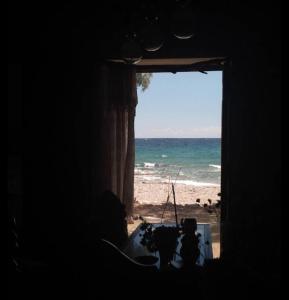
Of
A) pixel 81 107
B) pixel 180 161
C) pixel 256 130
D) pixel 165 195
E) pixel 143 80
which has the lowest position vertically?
pixel 165 195

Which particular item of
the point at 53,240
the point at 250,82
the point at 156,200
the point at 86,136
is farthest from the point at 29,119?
the point at 156,200

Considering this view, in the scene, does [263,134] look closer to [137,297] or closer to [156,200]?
[137,297]

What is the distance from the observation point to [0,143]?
768 mm

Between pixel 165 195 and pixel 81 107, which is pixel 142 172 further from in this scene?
pixel 81 107

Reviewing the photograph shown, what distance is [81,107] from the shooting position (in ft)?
9.96

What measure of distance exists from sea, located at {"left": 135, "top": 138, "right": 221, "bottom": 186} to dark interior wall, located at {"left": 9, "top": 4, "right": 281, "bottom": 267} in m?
10.2

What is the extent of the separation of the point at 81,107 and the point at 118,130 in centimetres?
75

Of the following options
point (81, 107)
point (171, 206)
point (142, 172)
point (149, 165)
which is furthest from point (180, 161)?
point (81, 107)

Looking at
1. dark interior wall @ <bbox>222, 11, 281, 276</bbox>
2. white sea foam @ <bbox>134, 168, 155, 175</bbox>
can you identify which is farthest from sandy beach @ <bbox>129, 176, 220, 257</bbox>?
white sea foam @ <bbox>134, 168, 155, 175</bbox>

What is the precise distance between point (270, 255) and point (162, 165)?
17008 mm

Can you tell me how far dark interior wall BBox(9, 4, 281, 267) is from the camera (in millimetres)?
2807

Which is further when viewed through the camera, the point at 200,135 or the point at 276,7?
the point at 200,135

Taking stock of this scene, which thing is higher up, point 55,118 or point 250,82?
point 250,82

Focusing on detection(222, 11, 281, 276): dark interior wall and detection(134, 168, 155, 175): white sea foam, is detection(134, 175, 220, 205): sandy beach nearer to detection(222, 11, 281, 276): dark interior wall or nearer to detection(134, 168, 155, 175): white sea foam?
detection(134, 168, 155, 175): white sea foam
